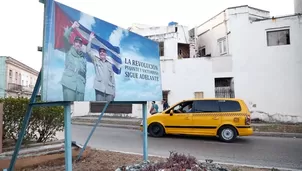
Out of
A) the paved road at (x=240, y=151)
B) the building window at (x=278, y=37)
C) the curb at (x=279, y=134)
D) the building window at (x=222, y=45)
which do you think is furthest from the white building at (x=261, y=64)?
the paved road at (x=240, y=151)

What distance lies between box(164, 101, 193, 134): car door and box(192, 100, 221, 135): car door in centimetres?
29

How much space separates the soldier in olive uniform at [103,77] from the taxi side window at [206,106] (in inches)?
288

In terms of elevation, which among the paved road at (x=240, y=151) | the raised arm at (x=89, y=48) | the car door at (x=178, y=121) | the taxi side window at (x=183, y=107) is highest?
the raised arm at (x=89, y=48)

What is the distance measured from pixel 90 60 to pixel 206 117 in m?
7.86

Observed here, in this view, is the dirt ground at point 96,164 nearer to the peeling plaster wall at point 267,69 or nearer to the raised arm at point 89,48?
the raised arm at point 89,48

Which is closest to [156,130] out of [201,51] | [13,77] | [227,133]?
[227,133]

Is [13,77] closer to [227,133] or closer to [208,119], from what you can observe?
[208,119]

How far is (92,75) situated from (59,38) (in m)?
0.74

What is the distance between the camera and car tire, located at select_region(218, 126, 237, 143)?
32.9 ft

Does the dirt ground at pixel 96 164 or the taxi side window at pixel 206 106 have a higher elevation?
the taxi side window at pixel 206 106

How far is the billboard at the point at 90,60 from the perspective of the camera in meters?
3.05

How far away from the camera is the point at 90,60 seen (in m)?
3.59

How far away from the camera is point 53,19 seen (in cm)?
309

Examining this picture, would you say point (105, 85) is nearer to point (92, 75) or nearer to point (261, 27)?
point (92, 75)
